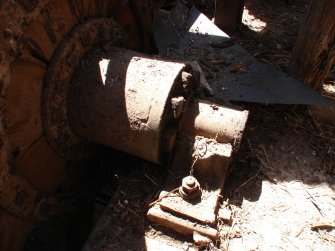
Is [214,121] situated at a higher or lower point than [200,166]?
higher

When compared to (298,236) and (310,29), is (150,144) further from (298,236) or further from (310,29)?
(310,29)

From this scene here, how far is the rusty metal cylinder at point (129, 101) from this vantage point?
214cm

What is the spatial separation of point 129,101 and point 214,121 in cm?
60

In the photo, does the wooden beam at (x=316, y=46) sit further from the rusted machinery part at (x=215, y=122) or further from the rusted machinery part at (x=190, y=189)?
the rusted machinery part at (x=190, y=189)

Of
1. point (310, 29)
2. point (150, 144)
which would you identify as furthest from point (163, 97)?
point (310, 29)

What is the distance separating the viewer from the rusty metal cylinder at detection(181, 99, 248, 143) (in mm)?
2303

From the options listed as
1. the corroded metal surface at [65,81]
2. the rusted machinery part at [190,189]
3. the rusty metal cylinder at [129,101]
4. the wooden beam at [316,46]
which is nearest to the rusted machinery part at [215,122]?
the rusty metal cylinder at [129,101]

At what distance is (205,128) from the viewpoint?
2.35 metres

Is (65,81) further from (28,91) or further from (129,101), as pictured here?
(129,101)

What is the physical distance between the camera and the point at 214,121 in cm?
234

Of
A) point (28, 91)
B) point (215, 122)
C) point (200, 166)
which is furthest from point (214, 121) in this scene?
point (28, 91)

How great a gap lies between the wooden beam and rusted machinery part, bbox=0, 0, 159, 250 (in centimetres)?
175

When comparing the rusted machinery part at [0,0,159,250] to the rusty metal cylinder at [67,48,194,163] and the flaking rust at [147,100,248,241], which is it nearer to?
the rusty metal cylinder at [67,48,194,163]

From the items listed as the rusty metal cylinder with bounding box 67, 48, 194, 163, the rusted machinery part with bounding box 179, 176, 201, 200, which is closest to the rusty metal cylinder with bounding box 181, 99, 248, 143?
the rusty metal cylinder with bounding box 67, 48, 194, 163
